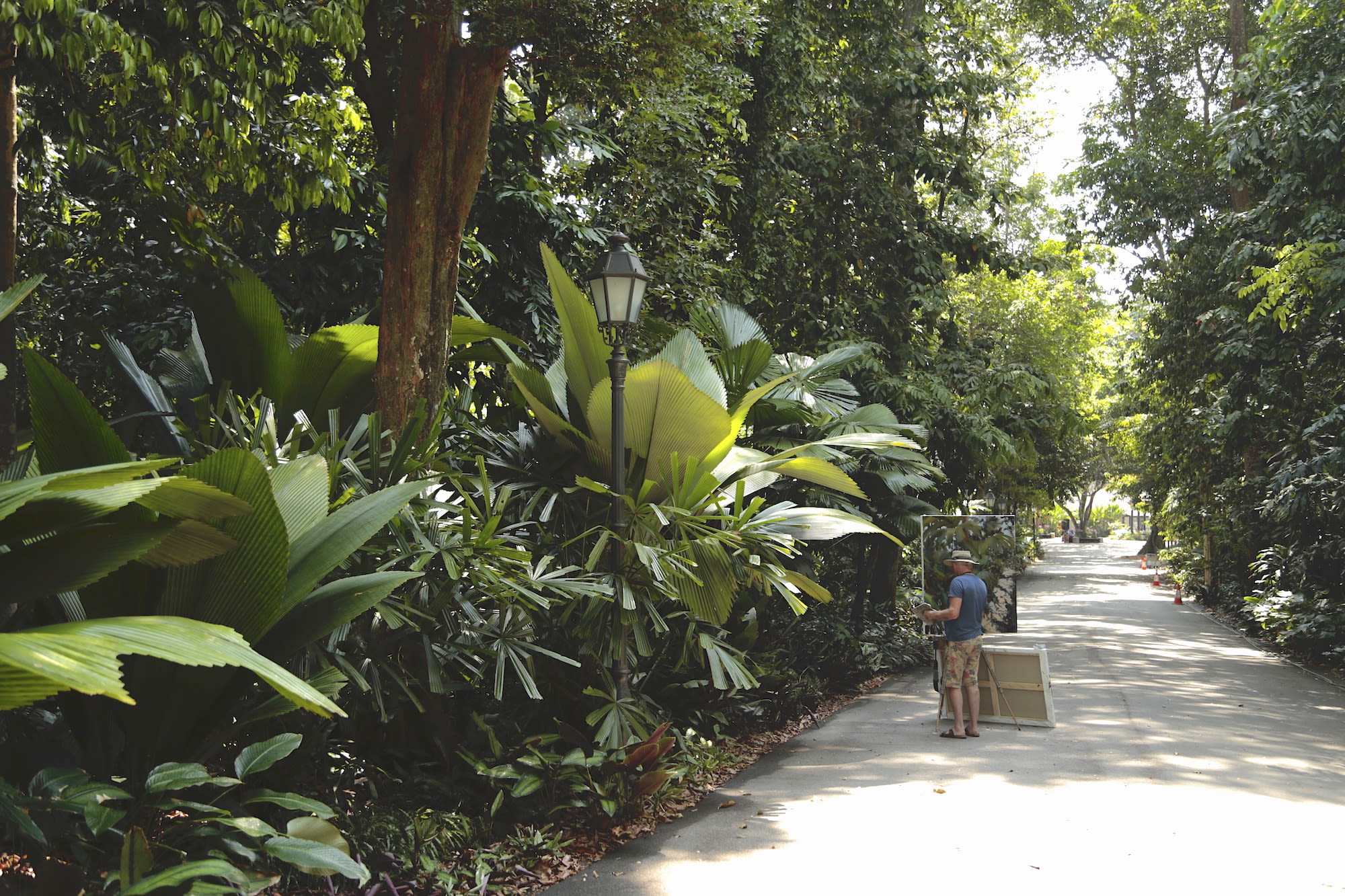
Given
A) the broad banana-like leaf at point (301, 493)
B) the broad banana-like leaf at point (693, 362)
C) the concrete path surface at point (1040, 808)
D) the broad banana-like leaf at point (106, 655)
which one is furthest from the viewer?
the broad banana-like leaf at point (693, 362)

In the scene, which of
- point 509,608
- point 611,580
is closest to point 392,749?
point 509,608

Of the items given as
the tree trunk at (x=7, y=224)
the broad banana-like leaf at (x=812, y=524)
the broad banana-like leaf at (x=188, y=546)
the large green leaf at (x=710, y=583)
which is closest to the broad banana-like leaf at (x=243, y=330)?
the tree trunk at (x=7, y=224)

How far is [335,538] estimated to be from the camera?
4219 millimetres

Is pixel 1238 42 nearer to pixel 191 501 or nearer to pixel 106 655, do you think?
pixel 191 501

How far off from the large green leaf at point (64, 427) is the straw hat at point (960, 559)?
272 inches

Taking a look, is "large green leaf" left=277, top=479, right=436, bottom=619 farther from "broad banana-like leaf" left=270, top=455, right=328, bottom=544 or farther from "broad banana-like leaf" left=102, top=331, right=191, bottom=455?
"broad banana-like leaf" left=102, top=331, right=191, bottom=455

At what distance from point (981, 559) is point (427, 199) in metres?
6.07

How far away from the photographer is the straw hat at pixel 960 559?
912 cm

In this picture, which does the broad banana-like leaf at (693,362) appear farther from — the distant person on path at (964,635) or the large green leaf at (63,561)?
the large green leaf at (63,561)

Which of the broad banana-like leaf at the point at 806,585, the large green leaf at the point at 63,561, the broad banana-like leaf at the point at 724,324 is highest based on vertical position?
the broad banana-like leaf at the point at 724,324

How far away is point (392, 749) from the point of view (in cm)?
A: 586

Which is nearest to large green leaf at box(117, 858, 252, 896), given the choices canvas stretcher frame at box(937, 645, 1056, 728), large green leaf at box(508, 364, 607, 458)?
large green leaf at box(508, 364, 607, 458)

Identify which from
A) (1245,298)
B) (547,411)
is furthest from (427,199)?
(1245,298)

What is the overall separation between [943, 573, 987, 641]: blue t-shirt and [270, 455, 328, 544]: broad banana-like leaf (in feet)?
20.1
